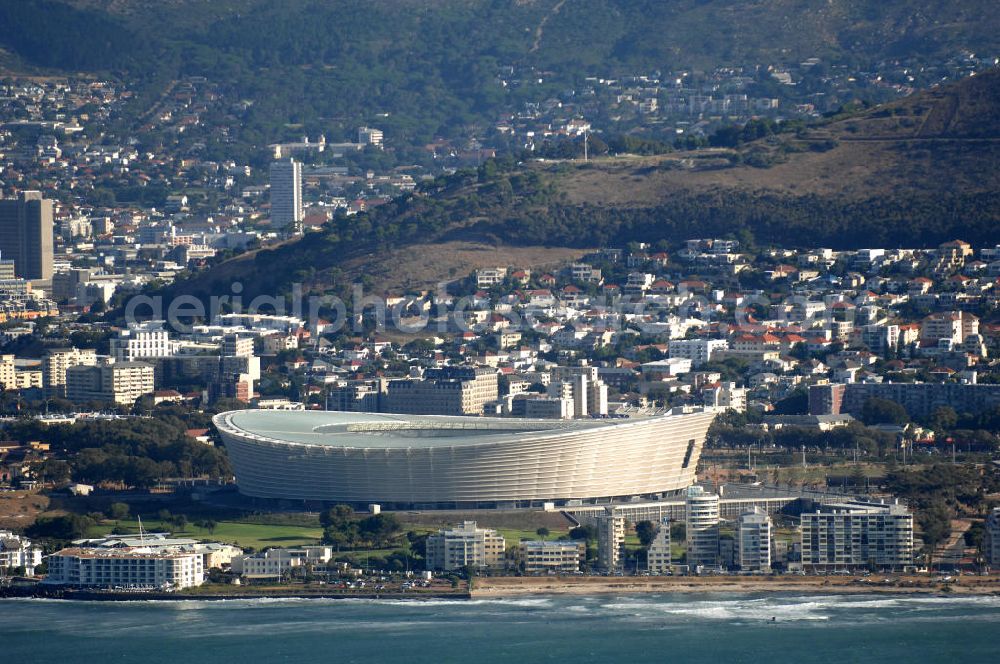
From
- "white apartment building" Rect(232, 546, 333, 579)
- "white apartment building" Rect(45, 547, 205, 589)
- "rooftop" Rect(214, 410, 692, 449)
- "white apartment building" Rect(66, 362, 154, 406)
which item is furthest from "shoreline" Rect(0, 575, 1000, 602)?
"white apartment building" Rect(66, 362, 154, 406)

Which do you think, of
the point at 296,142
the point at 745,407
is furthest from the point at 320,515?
the point at 296,142

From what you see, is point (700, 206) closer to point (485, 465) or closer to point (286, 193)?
point (286, 193)

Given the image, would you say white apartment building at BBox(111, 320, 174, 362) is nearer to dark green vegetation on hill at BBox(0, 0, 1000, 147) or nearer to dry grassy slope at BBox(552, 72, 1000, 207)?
dry grassy slope at BBox(552, 72, 1000, 207)

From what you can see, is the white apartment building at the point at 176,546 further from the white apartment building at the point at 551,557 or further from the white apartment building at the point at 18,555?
the white apartment building at the point at 551,557

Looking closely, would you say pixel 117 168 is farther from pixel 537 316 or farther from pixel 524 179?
pixel 537 316

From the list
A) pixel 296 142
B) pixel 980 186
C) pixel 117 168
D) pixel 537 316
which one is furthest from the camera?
pixel 296 142

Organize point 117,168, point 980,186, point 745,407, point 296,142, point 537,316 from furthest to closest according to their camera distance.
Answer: point 296,142
point 117,168
point 980,186
point 537,316
point 745,407

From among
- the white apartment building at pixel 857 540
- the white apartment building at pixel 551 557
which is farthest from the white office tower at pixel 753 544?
the white apartment building at pixel 551 557

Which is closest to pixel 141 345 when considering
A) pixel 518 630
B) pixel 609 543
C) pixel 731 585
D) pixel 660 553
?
Result: pixel 609 543
